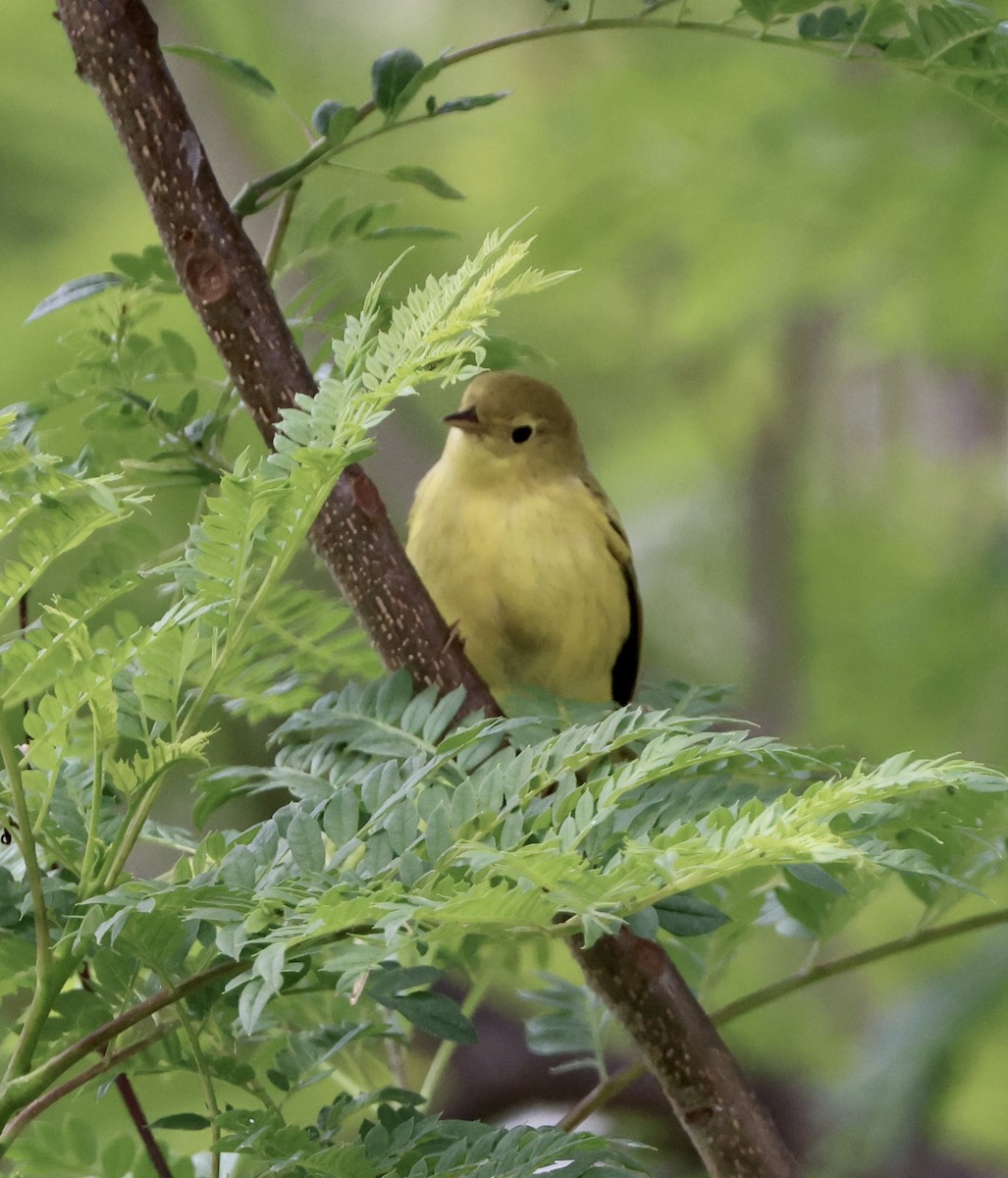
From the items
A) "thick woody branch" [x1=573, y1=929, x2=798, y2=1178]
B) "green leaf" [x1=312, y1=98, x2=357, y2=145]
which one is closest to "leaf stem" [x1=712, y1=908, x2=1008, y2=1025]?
"thick woody branch" [x1=573, y1=929, x2=798, y2=1178]

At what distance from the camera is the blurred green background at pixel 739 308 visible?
3469 millimetres

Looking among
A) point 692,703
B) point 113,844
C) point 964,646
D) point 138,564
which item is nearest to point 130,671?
point 113,844

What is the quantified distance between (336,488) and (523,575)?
1406 millimetres

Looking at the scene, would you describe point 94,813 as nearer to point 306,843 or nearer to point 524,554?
point 306,843

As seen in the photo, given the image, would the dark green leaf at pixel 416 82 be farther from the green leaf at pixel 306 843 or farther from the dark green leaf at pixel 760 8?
the green leaf at pixel 306 843

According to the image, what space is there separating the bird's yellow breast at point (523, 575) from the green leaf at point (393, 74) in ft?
4.76

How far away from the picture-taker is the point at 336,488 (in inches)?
63.7

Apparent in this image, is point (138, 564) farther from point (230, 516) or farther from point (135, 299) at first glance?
point (230, 516)

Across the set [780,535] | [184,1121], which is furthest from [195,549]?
[780,535]

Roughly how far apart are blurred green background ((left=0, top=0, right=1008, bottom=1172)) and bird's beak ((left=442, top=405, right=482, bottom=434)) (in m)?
0.44

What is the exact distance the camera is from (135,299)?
5.47 ft

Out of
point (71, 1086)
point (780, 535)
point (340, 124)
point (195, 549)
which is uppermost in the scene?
point (340, 124)

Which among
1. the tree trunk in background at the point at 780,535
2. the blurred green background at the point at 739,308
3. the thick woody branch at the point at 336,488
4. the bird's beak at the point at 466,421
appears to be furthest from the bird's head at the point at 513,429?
the tree trunk in background at the point at 780,535

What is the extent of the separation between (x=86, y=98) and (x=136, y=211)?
1.99 feet
